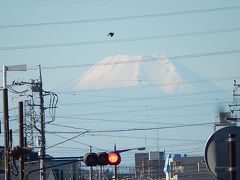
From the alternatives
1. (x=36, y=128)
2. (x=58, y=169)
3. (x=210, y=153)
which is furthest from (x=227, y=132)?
(x=58, y=169)

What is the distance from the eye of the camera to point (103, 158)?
23.5 m

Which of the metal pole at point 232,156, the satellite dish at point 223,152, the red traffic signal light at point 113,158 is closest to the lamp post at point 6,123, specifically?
the red traffic signal light at point 113,158

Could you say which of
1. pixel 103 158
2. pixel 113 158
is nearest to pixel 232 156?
pixel 113 158

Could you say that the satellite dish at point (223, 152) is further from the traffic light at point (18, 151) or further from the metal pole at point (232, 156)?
the traffic light at point (18, 151)

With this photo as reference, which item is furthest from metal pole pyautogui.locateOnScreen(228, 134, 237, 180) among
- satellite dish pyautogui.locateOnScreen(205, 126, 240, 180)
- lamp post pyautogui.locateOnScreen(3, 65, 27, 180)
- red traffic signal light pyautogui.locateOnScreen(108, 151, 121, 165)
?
lamp post pyautogui.locateOnScreen(3, 65, 27, 180)

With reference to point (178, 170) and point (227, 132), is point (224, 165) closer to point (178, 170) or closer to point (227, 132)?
point (227, 132)

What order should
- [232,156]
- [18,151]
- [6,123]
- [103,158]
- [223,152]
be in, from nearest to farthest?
1. [232,156]
2. [223,152]
3. [103,158]
4. [18,151]
5. [6,123]

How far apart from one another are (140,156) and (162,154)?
731 centimetres

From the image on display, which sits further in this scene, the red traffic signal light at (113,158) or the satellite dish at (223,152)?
the red traffic signal light at (113,158)

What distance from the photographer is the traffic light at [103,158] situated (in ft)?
74.7

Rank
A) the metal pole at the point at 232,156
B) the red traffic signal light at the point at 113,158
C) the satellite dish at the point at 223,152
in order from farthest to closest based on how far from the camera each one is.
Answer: the red traffic signal light at the point at 113,158, the satellite dish at the point at 223,152, the metal pole at the point at 232,156

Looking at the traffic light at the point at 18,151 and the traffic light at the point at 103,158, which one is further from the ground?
the traffic light at the point at 18,151

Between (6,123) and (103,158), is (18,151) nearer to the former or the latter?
(6,123)

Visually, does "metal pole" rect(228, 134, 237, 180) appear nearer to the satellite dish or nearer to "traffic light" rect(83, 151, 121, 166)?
the satellite dish
